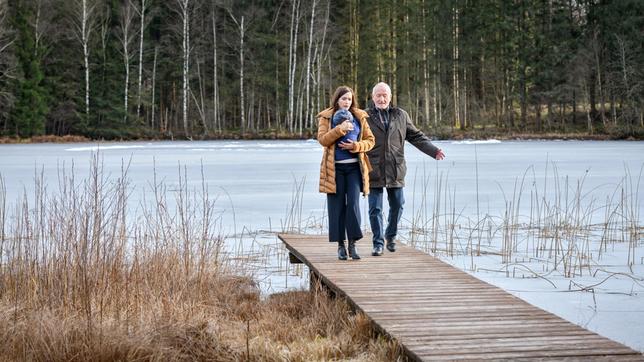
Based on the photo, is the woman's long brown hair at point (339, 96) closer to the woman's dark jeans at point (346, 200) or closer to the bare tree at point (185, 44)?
the woman's dark jeans at point (346, 200)

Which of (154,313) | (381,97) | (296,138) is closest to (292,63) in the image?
(296,138)

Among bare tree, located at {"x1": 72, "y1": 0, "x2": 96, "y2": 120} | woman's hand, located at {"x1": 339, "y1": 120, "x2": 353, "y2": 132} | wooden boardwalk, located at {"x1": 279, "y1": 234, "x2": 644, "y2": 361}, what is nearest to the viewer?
wooden boardwalk, located at {"x1": 279, "y1": 234, "x2": 644, "y2": 361}

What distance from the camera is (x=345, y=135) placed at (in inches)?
245

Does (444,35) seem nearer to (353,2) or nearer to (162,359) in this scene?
(353,2)

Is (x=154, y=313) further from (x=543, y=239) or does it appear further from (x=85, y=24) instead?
(x=85, y=24)

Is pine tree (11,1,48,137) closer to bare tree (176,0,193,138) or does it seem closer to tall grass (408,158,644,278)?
bare tree (176,0,193,138)

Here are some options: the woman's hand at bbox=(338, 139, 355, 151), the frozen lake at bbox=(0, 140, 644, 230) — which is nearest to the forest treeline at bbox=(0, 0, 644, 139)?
the frozen lake at bbox=(0, 140, 644, 230)

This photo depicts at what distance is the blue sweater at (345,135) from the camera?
6.22m

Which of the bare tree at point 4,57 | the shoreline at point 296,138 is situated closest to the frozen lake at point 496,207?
the shoreline at point 296,138

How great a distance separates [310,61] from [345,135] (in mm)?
33864

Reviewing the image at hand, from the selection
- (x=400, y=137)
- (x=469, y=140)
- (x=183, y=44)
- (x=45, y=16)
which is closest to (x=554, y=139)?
(x=469, y=140)

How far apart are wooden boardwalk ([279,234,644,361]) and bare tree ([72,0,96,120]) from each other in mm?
32475

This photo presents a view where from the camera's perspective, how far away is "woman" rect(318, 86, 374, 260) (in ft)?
20.4

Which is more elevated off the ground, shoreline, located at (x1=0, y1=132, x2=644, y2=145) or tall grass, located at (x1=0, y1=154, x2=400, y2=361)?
shoreline, located at (x1=0, y1=132, x2=644, y2=145)
